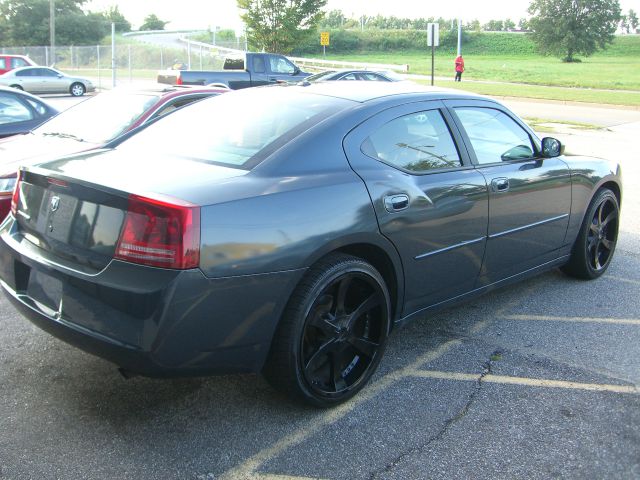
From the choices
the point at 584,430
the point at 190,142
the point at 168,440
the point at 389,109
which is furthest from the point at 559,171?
the point at 168,440

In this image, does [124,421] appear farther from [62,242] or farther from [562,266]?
[562,266]

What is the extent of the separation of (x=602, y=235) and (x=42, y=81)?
26.3 metres

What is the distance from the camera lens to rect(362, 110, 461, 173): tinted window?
12.1 feet

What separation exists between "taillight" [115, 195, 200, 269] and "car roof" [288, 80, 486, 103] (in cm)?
146

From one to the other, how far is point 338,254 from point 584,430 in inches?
56.5

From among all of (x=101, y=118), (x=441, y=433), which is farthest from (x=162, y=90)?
(x=441, y=433)

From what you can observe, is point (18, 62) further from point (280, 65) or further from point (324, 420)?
point (324, 420)

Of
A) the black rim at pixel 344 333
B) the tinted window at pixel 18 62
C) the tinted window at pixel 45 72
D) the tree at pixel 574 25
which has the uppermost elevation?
the tree at pixel 574 25

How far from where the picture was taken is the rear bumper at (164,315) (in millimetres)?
2730

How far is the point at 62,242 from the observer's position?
10.2ft

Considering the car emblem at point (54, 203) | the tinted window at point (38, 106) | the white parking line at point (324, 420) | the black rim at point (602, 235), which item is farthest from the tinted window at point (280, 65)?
the car emblem at point (54, 203)

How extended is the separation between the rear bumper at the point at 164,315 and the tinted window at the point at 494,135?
1.79 metres

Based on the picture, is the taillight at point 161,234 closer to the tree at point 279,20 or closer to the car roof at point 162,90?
the car roof at point 162,90

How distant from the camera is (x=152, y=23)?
94.9 metres
